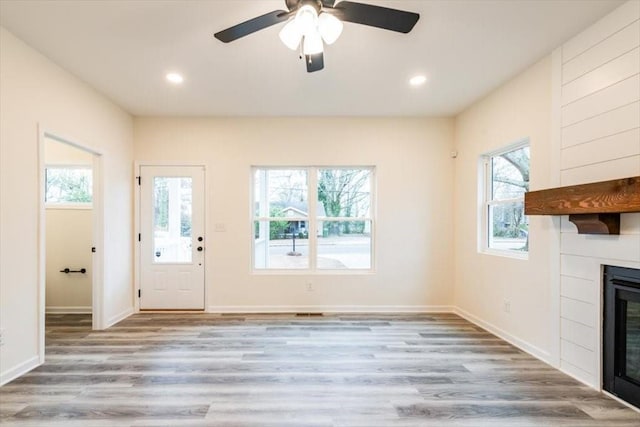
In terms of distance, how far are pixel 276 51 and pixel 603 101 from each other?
2.52 metres

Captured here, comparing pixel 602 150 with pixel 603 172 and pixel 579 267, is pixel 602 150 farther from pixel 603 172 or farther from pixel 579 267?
pixel 579 267

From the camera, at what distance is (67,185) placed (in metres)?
4.32

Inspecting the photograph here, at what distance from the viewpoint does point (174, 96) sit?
3.62 metres

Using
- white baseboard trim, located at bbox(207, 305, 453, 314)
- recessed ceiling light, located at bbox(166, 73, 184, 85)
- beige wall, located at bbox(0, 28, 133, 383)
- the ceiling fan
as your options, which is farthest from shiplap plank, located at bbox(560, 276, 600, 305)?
beige wall, located at bbox(0, 28, 133, 383)

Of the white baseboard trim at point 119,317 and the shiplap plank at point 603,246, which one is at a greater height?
the shiplap plank at point 603,246

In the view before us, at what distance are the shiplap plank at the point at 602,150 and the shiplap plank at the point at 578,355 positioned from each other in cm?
143

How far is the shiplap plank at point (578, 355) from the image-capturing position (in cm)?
239

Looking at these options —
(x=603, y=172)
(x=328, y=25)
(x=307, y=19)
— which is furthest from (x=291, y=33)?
(x=603, y=172)

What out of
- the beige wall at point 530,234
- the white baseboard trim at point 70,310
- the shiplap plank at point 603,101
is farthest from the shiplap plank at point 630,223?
the white baseboard trim at point 70,310

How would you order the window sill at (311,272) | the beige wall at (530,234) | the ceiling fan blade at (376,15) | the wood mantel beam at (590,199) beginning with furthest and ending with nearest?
the window sill at (311,272) → the beige wall at (530,234) → the wood mantel beam at (590,199) → the ceiling fan blade at (376,15)

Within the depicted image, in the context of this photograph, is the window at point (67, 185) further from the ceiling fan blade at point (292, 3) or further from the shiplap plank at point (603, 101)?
the shiplap plank at point (603, 101)

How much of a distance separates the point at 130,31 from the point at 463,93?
329 cm

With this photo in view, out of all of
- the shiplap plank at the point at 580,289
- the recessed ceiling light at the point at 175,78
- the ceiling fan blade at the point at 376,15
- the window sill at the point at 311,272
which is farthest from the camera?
the window sill at the point at 311,272

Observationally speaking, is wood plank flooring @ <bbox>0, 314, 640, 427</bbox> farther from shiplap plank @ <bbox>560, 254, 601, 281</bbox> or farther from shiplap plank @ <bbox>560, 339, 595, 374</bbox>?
shiplap plank @ <bbox>560, 254, 601, 281</bbox>
